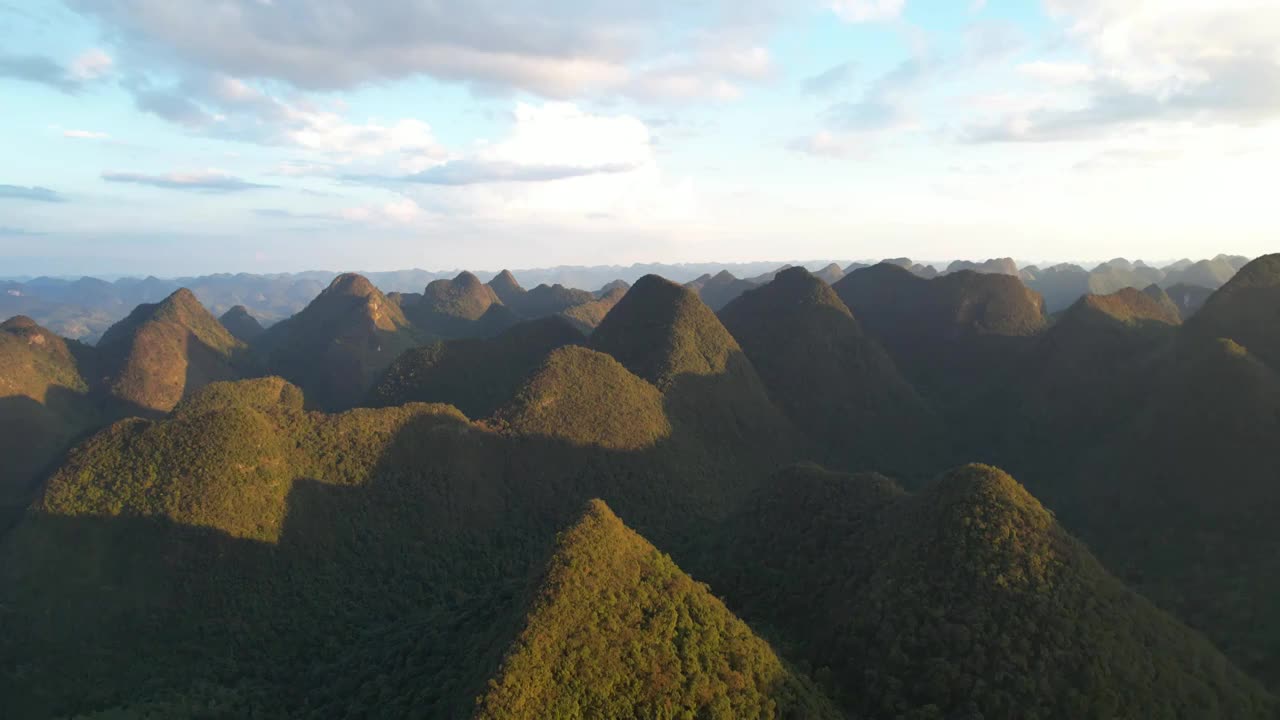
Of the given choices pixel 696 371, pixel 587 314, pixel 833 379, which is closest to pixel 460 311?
pixel 587 314

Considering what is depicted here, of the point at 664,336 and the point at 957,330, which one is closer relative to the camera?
the point at 664,336

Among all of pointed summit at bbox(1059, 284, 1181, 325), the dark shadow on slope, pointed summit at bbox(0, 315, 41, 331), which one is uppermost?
pointed summit at bbox(0, 315, 41, 331)

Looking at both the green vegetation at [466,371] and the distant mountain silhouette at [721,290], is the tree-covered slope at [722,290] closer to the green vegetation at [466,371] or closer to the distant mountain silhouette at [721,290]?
the distant mountain silhouette at [721,290]

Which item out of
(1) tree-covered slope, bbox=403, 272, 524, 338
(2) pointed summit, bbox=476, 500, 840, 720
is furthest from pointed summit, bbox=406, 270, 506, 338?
(2) pointed summit, bbox=476, 500, 840, 720

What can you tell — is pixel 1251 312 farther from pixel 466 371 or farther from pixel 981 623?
pixel 466 371

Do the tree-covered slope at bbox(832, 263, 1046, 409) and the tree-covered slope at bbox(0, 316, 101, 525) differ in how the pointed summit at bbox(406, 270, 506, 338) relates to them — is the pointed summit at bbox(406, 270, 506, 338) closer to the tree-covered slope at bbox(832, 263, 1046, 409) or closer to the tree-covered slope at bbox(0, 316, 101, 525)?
the tree-covered slope at bbox(0, 316, 101, 525)

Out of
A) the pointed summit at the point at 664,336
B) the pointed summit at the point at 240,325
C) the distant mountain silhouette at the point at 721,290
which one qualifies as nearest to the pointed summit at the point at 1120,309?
the pointed summit at the point at 664,336
